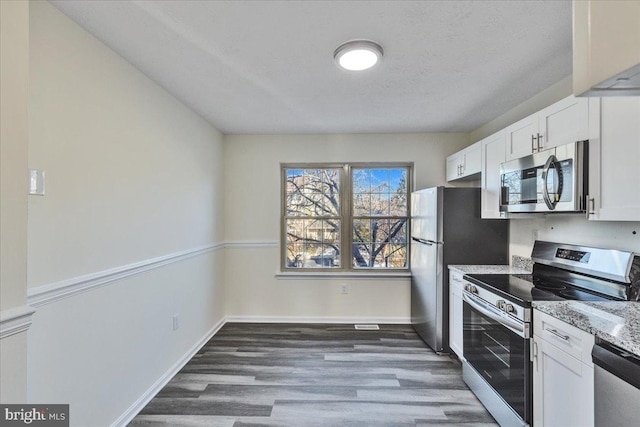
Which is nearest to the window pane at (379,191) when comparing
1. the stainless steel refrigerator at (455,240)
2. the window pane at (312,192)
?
the window pane at (312,192)

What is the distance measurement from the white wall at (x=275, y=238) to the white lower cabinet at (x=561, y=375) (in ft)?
7.45

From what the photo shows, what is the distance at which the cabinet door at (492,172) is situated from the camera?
263 centimetres

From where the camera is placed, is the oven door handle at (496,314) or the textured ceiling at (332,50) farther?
the oven door handle at (496,314)

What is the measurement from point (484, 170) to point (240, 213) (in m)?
2.87

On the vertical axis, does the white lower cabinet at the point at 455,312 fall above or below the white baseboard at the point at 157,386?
above

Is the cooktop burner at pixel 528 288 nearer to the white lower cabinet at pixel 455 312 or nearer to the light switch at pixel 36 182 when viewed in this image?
the white lower cabinet at pixel 455 312

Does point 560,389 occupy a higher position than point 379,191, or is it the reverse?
point 379,191

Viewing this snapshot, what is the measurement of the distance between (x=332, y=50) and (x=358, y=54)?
16 centimetres

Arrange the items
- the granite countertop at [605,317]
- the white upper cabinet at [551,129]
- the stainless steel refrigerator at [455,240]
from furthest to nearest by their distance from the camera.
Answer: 1. the stainless steel refrigerator at [455,240]
2. the white upper cabinet at [551,129]
3. the granite countertop at [605,317]

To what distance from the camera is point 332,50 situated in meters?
1.91

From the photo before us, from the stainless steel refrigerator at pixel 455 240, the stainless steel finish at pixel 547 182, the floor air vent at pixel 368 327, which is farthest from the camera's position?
the floor air vent at pixel 368 327

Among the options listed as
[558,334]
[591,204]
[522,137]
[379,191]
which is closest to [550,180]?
[591,204]

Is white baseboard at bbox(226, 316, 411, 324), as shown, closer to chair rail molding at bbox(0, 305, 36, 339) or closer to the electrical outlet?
the electrical outlet

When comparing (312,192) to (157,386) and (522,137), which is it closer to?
(522,137)
